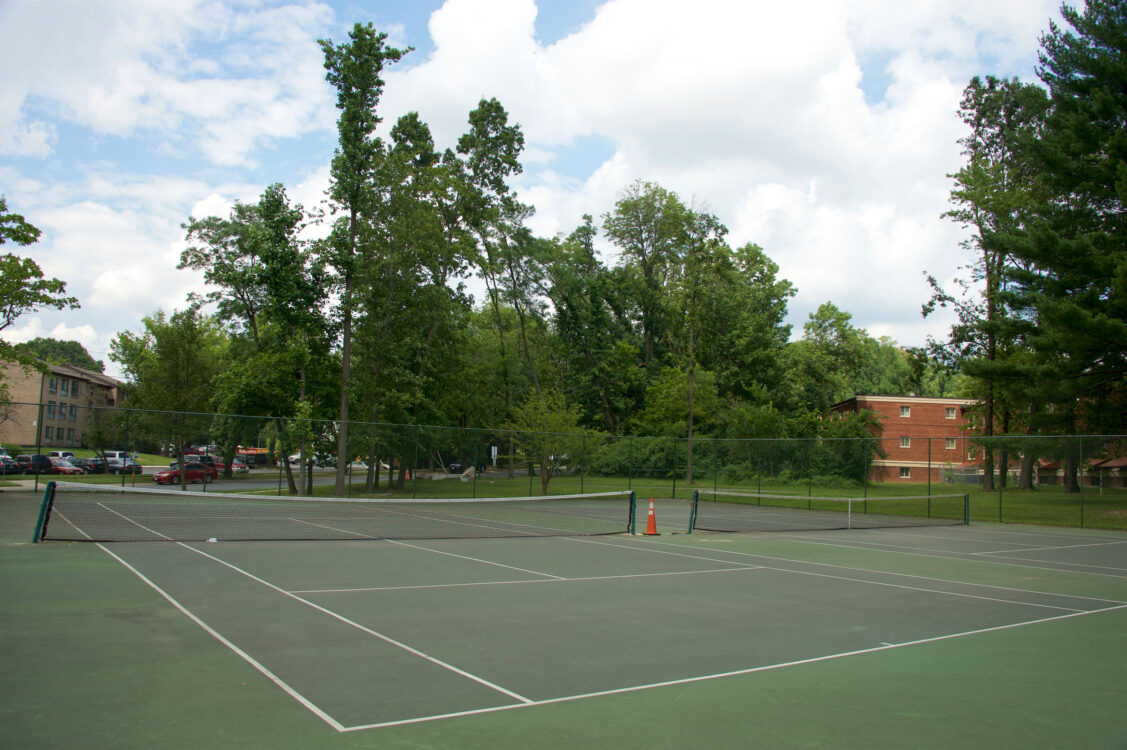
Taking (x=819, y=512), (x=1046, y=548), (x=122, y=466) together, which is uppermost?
(x=122, y=466)

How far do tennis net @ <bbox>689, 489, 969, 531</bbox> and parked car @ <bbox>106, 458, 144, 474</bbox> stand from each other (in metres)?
17.7

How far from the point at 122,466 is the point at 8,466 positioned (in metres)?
6.20

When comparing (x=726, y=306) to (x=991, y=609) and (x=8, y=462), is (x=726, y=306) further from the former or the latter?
(x=991, y=609)

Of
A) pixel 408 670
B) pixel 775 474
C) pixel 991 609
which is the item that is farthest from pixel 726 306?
pixel 408 670

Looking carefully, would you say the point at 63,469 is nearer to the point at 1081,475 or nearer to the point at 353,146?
the point at 353,146

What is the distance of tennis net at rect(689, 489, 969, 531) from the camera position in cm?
2398

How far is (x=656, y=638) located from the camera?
290 inches

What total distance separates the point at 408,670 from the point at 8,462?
27563 mm

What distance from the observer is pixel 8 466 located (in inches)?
1038

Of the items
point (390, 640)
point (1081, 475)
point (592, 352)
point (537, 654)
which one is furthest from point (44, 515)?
point (592, 352)

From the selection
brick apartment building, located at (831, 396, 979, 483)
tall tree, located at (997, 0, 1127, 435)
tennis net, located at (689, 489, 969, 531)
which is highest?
tall tree, located at (997, 0, 1127, 435)

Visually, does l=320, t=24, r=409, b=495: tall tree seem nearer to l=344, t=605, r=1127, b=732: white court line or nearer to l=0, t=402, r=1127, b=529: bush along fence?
l=0, t=402, r=1127, b=529: bush along fence

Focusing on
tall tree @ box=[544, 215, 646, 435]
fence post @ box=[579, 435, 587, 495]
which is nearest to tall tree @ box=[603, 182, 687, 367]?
tall tree @ box=[544, 215, 646, 435]

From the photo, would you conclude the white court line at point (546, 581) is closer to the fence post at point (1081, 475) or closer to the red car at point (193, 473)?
the red car at point (193, 473)
